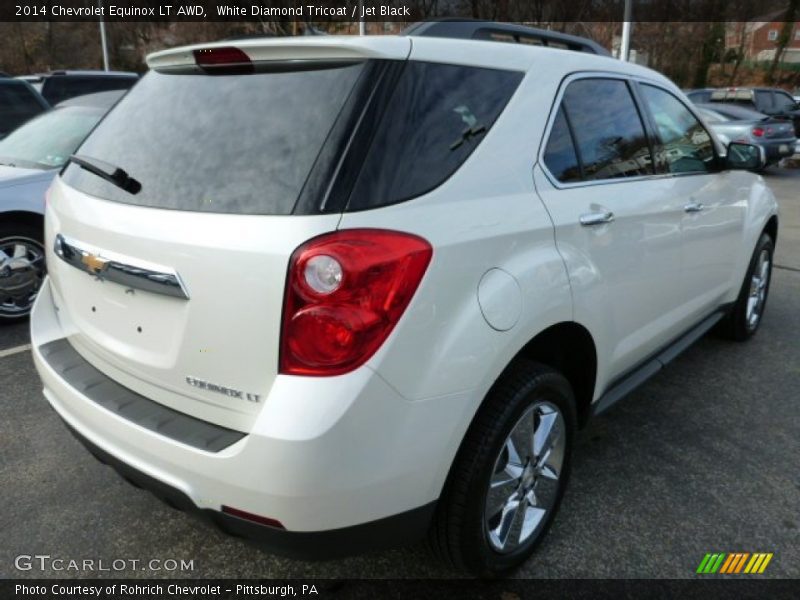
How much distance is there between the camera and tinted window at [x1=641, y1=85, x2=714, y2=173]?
121 inches

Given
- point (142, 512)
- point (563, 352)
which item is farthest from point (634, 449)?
point (142, 512)

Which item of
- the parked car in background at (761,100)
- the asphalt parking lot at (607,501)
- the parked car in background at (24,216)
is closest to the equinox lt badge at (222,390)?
the asphalt parking lot at (607,501)

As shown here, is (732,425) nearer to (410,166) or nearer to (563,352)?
(563,352)

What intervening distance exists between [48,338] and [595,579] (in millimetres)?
2155

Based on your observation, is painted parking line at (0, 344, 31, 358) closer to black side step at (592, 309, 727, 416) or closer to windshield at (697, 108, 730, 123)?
black side step at (592, 309, 727, 416)

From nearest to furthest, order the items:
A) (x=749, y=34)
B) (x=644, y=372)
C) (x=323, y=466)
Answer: (x=323, y=466) → (x=644, y=372) → (x=749, y=34)

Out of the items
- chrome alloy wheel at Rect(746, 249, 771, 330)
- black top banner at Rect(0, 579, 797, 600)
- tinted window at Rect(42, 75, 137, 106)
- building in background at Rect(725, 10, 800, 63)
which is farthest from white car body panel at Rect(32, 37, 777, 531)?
building in background at Rect(725, 10, 800, 63)

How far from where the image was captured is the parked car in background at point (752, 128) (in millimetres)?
13875

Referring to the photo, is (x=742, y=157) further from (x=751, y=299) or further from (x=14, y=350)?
(x=14, y=350)

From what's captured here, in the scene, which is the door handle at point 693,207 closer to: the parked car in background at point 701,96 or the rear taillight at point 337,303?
the rear taillight at point 337,303

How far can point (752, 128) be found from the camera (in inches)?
550

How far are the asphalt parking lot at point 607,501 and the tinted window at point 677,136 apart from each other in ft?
4.30

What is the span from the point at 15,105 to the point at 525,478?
7599 millimetres

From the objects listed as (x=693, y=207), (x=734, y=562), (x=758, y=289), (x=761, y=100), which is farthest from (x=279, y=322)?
(x=761, y=100)
